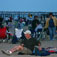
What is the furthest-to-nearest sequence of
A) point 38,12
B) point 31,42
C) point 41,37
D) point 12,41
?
point 38,12
point 41,37
point 12,41
point 31,42

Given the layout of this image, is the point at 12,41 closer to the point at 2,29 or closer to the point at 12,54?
the point at 2,29

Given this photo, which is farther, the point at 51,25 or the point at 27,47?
the point at 51,25

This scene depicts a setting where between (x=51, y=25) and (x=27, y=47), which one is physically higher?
(x=27, y=47)

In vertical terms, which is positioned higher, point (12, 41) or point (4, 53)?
point (4, 53)

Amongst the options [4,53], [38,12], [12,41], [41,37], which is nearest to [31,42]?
[4,53]

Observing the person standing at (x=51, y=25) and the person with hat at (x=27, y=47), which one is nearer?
the person with hat at (x=27, y=47)

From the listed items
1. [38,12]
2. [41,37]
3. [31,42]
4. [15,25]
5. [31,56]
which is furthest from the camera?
[38,12]

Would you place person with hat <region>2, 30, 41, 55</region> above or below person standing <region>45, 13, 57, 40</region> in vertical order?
above

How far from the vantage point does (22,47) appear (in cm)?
790

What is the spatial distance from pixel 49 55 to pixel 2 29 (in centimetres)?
553

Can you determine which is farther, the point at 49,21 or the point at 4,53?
the point at 49,21

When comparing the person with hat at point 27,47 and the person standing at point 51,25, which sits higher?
the person with hat at point 27,47

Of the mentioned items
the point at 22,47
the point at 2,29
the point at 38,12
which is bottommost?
the point at 38,12

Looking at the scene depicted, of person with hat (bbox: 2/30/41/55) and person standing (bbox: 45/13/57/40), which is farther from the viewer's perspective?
person standing (bbox: 45/13/57/40)
